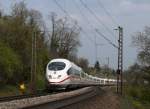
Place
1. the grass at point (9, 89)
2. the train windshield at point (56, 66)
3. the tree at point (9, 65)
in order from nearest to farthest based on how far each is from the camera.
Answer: the train windshield at point (56, 66) → the grass at point (9, 89) → the tree at point (9, 65)

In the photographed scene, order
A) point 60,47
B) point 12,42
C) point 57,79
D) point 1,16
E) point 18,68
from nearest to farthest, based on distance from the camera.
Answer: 1. point 57,79
2. point 18,68
3. point 12,42
4. point 1,16
5. point 60,47

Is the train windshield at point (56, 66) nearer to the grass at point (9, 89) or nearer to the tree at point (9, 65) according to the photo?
the grass at point (9, 89)

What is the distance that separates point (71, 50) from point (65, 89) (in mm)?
60119

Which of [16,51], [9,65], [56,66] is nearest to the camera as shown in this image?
[56,66]

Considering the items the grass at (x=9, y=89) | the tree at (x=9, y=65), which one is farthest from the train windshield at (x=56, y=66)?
the tree at (x=9, y=65)

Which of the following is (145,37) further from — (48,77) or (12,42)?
(48,77)

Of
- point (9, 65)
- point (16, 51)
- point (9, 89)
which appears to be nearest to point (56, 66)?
point (9, 65)

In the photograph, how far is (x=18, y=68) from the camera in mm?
61188

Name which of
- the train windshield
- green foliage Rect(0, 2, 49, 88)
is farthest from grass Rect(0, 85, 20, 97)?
the train windshield

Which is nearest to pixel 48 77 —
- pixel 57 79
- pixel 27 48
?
pixel 57 79

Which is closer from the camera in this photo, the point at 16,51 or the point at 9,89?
the point at 9,89

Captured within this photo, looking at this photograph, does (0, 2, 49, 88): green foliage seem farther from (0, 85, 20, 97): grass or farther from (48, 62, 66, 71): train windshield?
(48, 62, 66, 71): train windshield

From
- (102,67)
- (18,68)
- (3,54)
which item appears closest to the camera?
(3,54)

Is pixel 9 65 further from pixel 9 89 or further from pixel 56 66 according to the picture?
pixel 56 66
